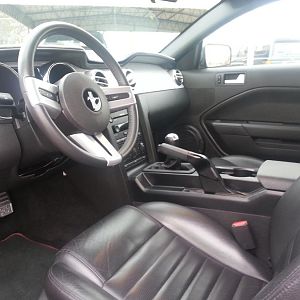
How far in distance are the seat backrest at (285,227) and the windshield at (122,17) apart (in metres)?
0.93

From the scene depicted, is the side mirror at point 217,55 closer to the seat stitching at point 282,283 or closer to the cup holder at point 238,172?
the cup holder at point 238,172

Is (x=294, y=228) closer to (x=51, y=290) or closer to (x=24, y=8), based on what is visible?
(x=51, y=290)

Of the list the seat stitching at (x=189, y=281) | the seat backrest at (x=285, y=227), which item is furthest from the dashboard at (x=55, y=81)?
the seat backrest at (x=285, y=227)

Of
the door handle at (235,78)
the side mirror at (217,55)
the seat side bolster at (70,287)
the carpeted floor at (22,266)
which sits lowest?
the carpeted floor at (22,266)

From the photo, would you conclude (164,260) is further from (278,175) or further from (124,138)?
(124,138)

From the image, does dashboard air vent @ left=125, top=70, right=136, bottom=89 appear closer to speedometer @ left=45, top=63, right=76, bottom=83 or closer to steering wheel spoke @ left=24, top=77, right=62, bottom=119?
speedometer @ left=45, top=63, right=76, bottom=83

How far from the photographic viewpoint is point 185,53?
6.61ft

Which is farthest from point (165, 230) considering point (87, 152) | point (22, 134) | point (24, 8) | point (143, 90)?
point (24, 8)

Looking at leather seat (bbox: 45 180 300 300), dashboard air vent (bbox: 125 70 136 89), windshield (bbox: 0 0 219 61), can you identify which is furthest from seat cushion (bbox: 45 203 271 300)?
windshield (bbox: 0 0 219 61)

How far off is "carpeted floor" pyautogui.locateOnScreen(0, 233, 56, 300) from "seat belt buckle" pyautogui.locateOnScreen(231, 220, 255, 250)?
2.70 ft

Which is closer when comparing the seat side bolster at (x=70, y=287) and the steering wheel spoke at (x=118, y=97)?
the seat side bolster at (x=70, y=287)

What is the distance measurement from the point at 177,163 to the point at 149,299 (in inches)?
26.6

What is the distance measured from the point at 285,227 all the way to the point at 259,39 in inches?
55.8

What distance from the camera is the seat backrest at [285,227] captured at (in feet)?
2.42
